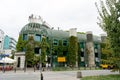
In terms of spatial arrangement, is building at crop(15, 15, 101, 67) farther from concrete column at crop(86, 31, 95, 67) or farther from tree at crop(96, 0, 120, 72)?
tree at crop(96, 0, 120, 72)

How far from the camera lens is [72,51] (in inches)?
2132

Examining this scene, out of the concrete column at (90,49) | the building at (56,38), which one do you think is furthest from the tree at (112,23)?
the concrete column at (90,49)

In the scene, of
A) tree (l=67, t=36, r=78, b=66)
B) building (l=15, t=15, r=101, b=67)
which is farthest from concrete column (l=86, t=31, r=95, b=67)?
tree (l=67, t=36, r=78, b=66)

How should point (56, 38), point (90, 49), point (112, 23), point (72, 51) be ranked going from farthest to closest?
1. point (90, 49)
2. point (56, 38)
3. point (72, 51)
4. point (112, 23)

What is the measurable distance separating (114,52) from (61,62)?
3906cm

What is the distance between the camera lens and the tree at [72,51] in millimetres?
53441

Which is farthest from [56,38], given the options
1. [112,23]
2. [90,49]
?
[112,23]

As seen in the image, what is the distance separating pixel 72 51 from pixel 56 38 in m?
5.81

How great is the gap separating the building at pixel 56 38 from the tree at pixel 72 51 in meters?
1.73

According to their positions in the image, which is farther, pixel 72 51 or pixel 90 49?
pixel 90 49

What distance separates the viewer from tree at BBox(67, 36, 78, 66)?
53441mm

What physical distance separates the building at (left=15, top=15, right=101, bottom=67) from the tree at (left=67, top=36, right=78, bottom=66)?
5.69 feet

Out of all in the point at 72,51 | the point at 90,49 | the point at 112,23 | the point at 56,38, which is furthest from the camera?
the point at 90,49

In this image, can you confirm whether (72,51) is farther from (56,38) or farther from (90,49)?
(90,49)
